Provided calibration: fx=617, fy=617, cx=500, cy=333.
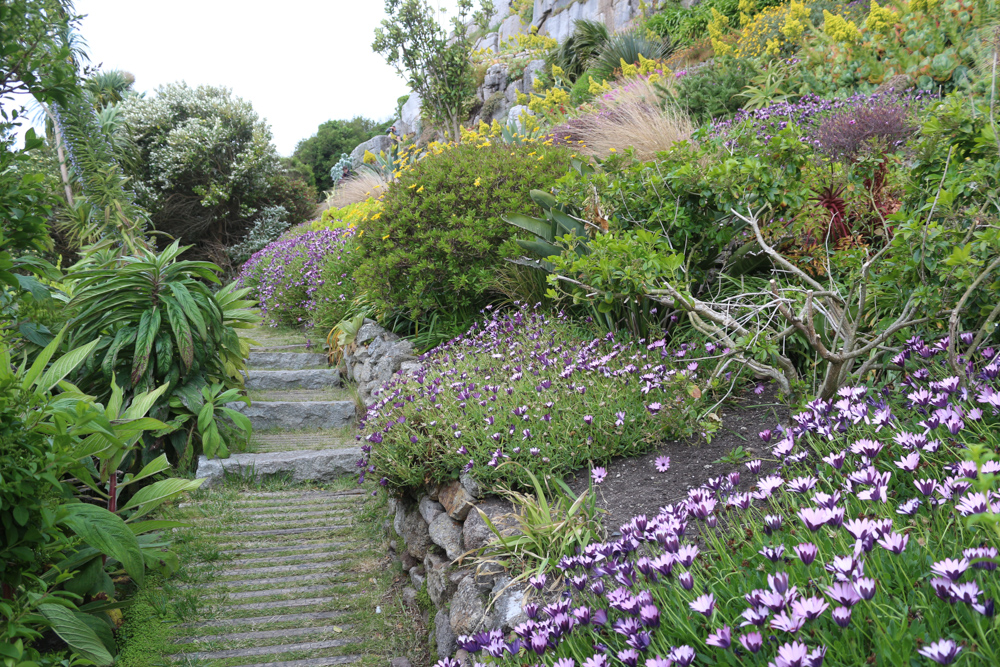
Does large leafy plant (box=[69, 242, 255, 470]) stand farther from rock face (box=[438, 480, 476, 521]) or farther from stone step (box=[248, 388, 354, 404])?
rock face (box=[438, 480, 476, 521])

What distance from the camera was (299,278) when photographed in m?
8.23

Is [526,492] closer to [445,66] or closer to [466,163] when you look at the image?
[466,163]

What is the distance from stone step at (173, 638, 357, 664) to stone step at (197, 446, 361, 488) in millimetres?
1520

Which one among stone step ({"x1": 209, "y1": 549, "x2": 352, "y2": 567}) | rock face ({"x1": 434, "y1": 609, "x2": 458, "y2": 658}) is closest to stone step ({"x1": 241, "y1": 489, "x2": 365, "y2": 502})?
stone step ({"x1": 209, "y1": 549, "x2": 352, "y2": 567})

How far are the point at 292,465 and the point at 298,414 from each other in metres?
1.04

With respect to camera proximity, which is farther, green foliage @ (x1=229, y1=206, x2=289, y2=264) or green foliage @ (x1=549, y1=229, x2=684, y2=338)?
green foliage @ (x1=229, y1=206, x2=289, y2=264)

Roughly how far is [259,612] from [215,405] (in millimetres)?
1556

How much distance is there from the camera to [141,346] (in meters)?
3.76

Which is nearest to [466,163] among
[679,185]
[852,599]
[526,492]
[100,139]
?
[679,185]

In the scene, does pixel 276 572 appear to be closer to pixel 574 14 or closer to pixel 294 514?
pixel 294 514

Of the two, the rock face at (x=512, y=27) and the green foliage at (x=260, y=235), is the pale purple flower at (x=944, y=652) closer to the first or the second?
the green foliage at (x=260, y=235)

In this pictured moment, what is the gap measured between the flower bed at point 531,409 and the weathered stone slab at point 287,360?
3.01m

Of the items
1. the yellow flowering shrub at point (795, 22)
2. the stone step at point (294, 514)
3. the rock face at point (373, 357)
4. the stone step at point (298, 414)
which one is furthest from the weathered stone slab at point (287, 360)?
the yellow flowering shrub at point (795, 22)

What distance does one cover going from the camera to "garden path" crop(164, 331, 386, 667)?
269cm
